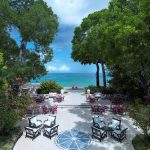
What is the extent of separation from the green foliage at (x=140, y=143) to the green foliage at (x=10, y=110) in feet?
27.8

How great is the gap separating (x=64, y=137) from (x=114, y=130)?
3.74 meters

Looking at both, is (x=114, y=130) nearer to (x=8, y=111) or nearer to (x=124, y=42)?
(x=124, y=42)

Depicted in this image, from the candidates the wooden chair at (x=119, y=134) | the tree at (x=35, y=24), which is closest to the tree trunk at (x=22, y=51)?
the tree at (x=35, y=24)

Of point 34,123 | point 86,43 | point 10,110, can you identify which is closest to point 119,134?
point 34,123

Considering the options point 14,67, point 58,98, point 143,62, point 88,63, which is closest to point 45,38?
point 14,67

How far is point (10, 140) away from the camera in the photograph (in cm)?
2041

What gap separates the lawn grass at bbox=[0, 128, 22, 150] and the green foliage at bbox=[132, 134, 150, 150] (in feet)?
27.5

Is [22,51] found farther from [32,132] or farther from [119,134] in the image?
[119,134]

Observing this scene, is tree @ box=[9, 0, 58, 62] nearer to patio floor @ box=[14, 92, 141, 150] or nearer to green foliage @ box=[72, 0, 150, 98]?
green foliage @ box=[72, 0, 150, 98]

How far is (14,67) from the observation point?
2583 cm

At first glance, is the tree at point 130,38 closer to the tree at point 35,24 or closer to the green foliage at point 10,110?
the tree at point 35,24

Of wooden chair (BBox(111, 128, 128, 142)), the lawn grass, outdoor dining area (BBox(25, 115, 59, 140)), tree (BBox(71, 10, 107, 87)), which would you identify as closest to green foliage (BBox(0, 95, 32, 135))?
the lawn grass

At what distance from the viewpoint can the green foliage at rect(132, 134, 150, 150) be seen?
1916 centimetres

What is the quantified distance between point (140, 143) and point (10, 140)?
29.7 feet
